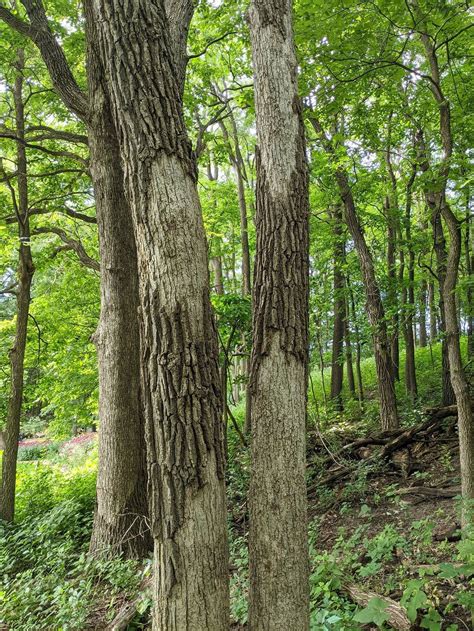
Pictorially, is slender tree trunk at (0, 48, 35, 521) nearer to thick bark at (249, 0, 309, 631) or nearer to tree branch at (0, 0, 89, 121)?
tree branch at (0, 0, 89, 121)

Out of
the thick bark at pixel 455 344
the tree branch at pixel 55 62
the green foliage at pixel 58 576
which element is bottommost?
the green foliage at pixel 58 576

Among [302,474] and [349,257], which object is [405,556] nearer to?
[302,474]

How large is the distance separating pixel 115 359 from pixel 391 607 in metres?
3.34

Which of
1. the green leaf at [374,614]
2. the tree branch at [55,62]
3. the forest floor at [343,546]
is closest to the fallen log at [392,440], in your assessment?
the forest floor at [343,546]

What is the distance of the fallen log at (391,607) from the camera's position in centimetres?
247

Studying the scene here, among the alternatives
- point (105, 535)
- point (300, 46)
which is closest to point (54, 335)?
point (105, 535)

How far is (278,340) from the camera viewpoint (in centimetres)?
246

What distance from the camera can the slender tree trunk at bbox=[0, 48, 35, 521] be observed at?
690 cm

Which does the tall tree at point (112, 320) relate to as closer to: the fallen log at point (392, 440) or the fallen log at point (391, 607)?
the fallen log at point (391, 607)

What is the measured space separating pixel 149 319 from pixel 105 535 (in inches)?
125

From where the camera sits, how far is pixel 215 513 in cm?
218

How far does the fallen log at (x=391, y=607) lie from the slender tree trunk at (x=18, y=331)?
6.05 m

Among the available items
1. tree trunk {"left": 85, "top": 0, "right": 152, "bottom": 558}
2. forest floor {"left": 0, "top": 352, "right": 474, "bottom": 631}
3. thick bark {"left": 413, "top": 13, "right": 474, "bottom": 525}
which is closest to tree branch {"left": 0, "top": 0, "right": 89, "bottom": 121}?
tree trunk {"left": 85, "top": 0, "right": 152, "bottom": 558}

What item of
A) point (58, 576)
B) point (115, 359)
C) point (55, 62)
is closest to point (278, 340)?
point (115, 359)
